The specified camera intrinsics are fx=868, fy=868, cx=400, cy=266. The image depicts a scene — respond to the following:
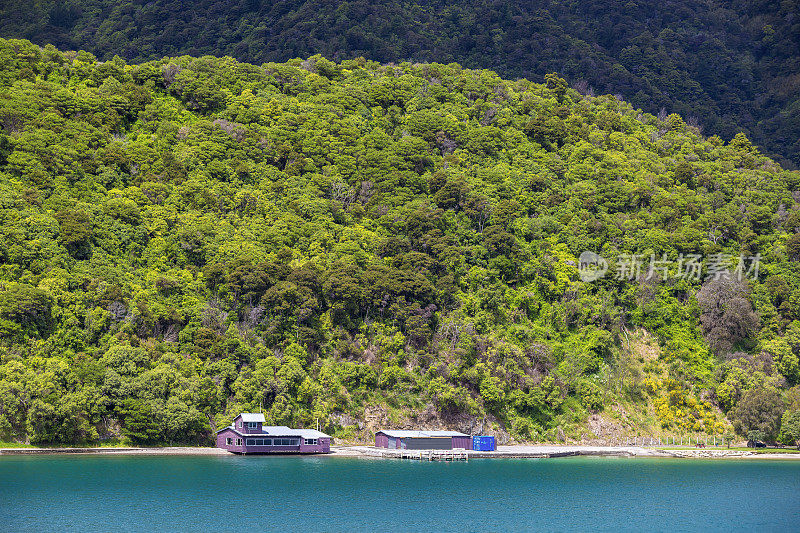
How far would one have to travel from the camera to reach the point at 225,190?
4230 inches

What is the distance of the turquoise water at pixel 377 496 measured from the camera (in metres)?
55.3

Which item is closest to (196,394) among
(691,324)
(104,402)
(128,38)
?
(104,402)

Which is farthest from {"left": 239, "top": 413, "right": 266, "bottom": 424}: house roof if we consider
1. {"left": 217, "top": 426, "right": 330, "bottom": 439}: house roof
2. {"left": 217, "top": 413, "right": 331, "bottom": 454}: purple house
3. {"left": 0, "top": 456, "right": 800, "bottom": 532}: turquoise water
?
{"left": 0, "top": 456, "right": 800, "bottom": 532}: turquoise water

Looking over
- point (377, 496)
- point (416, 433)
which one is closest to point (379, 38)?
point (416, 433)

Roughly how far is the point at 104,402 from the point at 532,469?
127 feet

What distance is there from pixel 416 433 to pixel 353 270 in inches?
785

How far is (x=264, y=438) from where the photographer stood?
81.8 m

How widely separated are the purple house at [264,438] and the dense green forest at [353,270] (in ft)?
5.55

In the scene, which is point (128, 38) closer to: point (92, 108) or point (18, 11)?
point (18, 11)

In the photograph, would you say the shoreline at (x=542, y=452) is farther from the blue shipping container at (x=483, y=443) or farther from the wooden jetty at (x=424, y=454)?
the blue shipping container at (x=483, y=443)

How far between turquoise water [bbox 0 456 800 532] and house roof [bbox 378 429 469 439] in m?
4.49

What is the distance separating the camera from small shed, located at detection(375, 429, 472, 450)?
84375mm

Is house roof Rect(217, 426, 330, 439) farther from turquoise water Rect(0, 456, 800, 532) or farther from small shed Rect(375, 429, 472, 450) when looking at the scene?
small shed Rect(375, 429, 472, 450)

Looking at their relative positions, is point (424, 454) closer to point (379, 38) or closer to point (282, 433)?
point (282, 433)
